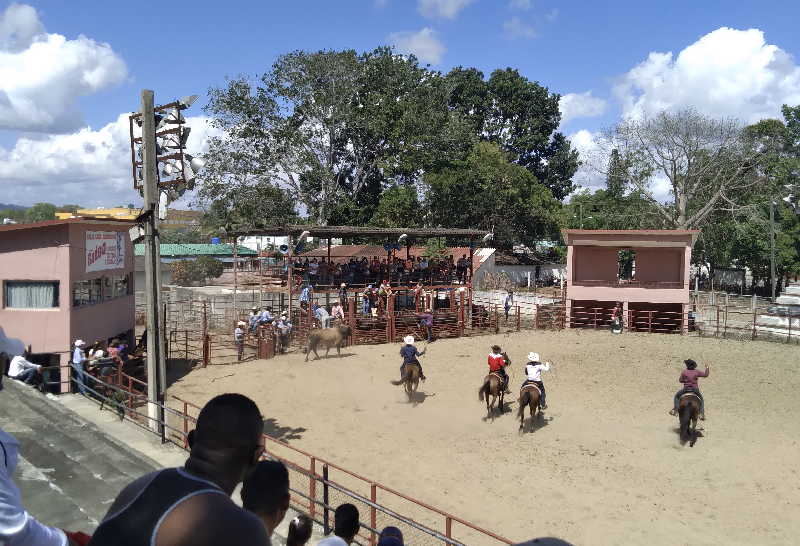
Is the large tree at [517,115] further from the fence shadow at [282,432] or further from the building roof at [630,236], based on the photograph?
the fence shadow at [282,432]

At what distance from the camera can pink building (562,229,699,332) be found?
2611 cm

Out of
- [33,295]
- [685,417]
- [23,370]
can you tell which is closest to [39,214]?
[33,295]

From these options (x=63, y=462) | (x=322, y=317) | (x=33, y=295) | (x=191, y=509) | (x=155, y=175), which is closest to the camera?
(x=191, y=509)

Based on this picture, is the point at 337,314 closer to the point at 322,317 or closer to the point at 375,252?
the point at 322,317

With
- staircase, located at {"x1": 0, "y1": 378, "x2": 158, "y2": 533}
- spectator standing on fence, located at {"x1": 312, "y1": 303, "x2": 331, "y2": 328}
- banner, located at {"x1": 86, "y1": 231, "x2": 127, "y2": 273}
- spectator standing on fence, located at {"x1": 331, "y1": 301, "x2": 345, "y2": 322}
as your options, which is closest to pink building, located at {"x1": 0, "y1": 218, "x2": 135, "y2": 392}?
banner, located at {"x1": 86, "y1": 231, "x2": 127, "y2": 273}

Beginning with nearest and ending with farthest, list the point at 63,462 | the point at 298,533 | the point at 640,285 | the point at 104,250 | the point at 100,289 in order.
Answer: the point at 298,533
the point at 63,462
the point at 104,250
the point at 100,289
the point at 640,285

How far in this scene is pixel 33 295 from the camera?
16203 mm

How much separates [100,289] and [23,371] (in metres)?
5.70

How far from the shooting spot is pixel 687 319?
82.2ft

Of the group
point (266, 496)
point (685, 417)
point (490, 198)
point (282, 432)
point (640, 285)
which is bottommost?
point (282, 432)

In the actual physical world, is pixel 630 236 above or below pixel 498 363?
above

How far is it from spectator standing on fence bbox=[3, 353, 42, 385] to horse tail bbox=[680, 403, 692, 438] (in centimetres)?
1250

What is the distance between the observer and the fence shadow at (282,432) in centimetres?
1337

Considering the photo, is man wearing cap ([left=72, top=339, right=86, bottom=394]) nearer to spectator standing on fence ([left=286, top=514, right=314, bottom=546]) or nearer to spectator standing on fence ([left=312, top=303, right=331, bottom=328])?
spectator standing on fence ([left=312, top=303, right=331, bottom=328])
